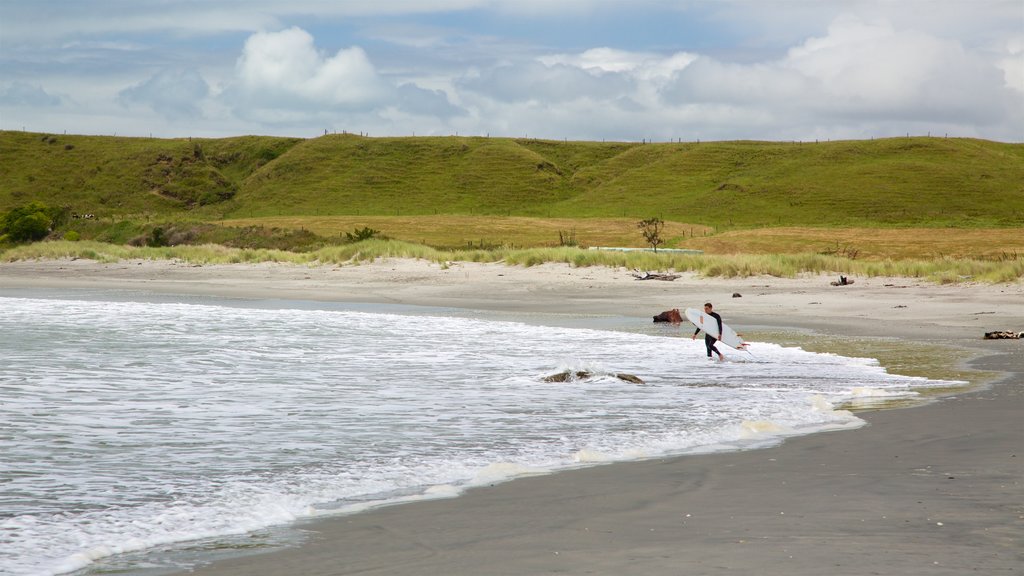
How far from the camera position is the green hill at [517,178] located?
316ft

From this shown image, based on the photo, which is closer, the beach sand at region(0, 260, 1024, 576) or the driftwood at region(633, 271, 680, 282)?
the beach sand at region(0, 260, 1024, 576)

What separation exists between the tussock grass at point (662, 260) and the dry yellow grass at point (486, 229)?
14.3 meters

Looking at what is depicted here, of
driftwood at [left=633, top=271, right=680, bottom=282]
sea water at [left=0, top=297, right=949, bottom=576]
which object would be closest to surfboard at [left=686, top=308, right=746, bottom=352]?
sea water at [left=0, top=297, right=949, bottom=576]

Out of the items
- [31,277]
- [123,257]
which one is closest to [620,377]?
[31,277]

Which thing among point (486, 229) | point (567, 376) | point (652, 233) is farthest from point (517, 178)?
point (567, 376)

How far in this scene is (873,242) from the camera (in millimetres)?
44656

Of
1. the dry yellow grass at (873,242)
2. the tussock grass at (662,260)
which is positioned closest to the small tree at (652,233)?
the dry yellow grass at (873,242)

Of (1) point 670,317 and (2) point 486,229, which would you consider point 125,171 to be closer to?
(2) point 486,229

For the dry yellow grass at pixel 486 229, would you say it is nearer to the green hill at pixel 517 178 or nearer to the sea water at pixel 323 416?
the green hill at pixel 517 178

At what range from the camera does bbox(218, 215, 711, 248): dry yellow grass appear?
59375 millimetres

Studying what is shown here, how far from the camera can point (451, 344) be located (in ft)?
55.4

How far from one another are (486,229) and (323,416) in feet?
192

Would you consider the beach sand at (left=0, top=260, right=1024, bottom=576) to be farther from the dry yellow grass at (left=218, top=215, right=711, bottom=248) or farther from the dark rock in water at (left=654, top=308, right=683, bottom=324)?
the dry yellow grass at (left=218, top=215, right=711, bottom=248)

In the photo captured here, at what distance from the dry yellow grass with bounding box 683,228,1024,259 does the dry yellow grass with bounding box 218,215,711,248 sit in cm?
827
